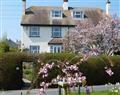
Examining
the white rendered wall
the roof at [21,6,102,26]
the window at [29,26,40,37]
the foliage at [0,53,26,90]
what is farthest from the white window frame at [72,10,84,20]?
the foliage at [0,53,26,90]

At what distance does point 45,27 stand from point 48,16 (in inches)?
95.8

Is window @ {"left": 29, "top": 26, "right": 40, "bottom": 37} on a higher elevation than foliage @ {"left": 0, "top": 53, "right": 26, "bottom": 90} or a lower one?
higher

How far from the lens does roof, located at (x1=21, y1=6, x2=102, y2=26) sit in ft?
198

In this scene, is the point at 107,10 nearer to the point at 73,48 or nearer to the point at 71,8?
the point at 71,8

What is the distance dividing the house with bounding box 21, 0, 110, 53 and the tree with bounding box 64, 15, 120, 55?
1.61 meters

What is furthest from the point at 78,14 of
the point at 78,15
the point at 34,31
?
the point at 34,31

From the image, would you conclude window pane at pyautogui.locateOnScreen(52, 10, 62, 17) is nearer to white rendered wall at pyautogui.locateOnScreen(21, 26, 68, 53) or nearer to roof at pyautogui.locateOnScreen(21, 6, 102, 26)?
roof at pyautogui.locateOnScreen(21, 6, 102, 26)

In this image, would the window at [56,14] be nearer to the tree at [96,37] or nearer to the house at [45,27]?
the house at [45,27]

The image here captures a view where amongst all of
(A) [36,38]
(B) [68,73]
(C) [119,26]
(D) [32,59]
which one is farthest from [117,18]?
Answer: (B) [68,73]

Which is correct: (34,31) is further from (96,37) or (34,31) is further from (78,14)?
(96,37)

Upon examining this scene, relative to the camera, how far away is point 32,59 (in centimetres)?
3167

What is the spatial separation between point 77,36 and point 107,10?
8.87m

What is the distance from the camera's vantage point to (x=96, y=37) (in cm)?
5822

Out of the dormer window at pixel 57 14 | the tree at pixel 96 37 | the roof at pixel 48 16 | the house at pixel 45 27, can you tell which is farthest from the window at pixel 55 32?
the dormer window at pixel 57 14
